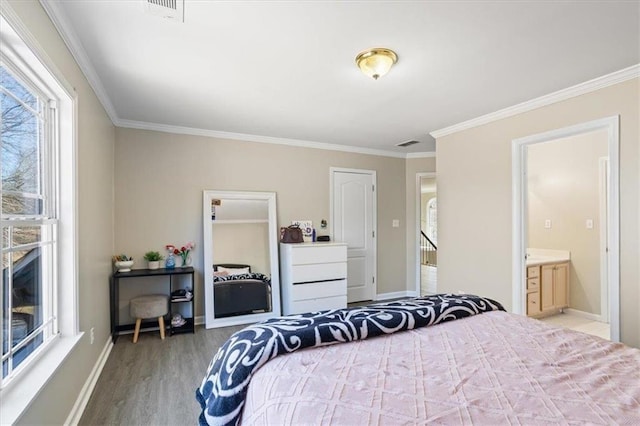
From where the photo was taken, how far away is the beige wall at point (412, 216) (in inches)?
209

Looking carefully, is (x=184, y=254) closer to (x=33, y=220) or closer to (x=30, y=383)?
(x=33, y=220)

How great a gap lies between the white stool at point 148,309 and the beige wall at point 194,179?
1.74ft

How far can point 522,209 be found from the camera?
10.7 feet

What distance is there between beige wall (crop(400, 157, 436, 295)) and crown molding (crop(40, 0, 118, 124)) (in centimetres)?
424

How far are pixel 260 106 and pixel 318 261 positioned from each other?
2012mm

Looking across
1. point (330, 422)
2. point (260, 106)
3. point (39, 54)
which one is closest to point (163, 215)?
point (260, 106)

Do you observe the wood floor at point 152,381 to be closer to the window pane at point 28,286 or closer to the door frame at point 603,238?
the window pane at point 28,286

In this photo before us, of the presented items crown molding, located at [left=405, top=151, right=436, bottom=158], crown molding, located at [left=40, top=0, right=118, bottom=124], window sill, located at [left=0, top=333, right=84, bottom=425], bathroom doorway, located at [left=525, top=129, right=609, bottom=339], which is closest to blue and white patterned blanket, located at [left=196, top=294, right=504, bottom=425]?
window sill, located at [left=0, top=333, right=84, bottom=425]

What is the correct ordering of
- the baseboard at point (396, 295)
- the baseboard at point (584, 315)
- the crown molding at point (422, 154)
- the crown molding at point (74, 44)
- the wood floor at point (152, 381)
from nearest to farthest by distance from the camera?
1. the crown molding at point (74, 44)
2. the wood floor at point (152, 381)
3. the baseboard at point (584, 315)
4. the baseboard at point (396, 295)
5. the crown molding at point (422, 154)

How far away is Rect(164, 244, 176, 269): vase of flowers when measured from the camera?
373 cm

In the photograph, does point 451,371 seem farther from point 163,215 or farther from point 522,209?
point 163,215

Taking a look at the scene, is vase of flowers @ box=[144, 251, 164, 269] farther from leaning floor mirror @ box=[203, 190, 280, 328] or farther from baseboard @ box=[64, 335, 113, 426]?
baseboard @ box=[64, 335, 113, 426]

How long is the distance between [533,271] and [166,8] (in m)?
4.51

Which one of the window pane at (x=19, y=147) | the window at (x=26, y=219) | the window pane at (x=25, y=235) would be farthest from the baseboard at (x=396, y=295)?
the window pane at (x=19, y=147)
